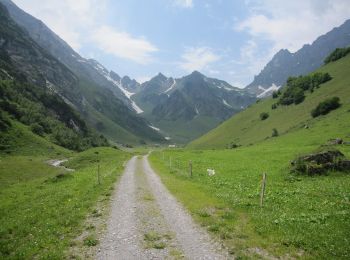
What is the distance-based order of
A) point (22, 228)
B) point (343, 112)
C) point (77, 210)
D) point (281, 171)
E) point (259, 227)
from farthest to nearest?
1. point (343, 112)
2. point (281, 171)
3. point (77, 210)
4. point (22, 228)
5. point (259, 227)

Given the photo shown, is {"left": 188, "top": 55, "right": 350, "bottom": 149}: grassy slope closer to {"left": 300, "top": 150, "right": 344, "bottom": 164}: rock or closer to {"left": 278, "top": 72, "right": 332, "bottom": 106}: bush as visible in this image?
{"left": 278, "top": 72, "right": 332, "bottom": 106}: bush

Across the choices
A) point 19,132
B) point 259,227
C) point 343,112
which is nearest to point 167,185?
point 259,227

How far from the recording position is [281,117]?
5389 inches

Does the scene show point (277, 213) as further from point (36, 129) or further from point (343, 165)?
point (36, 129)

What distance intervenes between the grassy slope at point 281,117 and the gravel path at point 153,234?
91.9 meters

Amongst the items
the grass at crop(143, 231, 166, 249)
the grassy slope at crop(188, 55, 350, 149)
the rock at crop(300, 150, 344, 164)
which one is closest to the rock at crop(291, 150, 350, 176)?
the rock at crop(300, 150, 344, 164)

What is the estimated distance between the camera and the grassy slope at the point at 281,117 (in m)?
119

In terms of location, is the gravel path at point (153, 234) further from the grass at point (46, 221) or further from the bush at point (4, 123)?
the bush at point (4, 123)

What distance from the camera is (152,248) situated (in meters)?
15.6

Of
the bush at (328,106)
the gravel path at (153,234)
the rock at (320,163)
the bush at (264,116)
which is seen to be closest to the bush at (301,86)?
the bush at (264,116)

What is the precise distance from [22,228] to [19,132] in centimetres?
10809

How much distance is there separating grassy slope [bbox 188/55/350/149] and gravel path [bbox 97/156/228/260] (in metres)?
91.9

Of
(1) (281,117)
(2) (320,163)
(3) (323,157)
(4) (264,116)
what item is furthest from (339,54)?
(2) (320,163)

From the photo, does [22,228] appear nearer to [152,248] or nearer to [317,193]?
[152,248]
